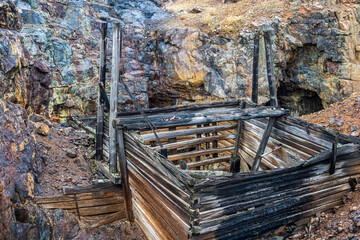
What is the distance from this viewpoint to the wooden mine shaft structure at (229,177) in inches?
133

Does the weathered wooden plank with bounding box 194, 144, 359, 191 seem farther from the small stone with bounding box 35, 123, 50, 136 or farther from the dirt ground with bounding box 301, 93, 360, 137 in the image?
the small stone with bounding box 35, 123, 50, 136

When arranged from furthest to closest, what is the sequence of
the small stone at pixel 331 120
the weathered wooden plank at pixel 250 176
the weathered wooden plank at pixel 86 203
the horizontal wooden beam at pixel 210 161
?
the small stone at pixel 331 120 → the horizontal wooden beam at pixel 210 161 → the weathered wooden plank at pixel 86 203 → the weathered wooden plank at pixel 250 176

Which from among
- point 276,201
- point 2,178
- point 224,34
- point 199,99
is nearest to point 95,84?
point 199,99

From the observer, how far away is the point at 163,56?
14.6m

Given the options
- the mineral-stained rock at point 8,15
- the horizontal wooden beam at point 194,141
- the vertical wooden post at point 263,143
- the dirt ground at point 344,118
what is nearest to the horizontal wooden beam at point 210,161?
the horizontal wooden beam at point 194,141

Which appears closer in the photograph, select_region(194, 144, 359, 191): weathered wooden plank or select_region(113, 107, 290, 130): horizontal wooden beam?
select_region(194, 144, 359, 191): weathered wooden plank

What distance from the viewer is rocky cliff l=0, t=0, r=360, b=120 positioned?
39.2 feet

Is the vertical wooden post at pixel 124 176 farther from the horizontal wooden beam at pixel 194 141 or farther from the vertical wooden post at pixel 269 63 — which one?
the vertical wooden post at pixel 269 63

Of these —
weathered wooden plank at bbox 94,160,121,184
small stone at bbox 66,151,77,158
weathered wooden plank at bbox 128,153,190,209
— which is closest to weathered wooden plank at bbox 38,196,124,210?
weathered wooden plank at bbox 94,160,121,184

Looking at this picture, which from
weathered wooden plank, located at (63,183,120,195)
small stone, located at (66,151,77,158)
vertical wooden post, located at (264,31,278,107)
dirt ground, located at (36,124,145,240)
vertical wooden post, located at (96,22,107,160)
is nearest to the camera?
weathered wooden plank, located at (63,183,120,195)

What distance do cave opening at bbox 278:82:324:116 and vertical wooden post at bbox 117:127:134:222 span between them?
1116 cm

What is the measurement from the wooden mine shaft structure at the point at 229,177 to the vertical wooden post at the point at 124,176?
19 millimetres

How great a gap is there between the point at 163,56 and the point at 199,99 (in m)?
3.06

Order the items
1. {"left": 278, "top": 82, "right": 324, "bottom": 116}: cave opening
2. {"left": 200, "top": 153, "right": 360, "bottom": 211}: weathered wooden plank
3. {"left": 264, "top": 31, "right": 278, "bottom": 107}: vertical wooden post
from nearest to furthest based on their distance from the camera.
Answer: {"left": 200, "top": 153, "right": 360, "bottom": 211}: weathered wooden plank, {"left": 264, "top": 31, "right": 278, "bottom": 107}: vertical wooden post, {"left": 278, "top": 82, "right": 324, "bottom": 116}: cave opening
